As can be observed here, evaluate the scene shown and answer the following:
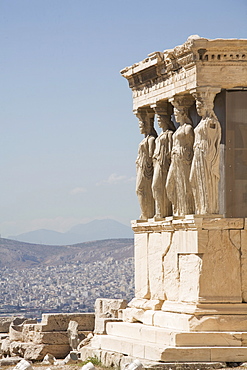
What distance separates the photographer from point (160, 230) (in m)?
21.8

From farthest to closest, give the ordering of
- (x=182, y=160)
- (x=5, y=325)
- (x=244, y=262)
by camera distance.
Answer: (x=5, y=325), (x=182, y=160), (x=244, y=262)

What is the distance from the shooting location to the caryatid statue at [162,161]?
2191 cm

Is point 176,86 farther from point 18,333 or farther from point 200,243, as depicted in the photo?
point 18,333

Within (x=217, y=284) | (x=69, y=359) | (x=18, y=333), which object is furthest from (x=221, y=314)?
(x=18, y=333)

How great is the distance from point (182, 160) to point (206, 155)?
79 centimetres

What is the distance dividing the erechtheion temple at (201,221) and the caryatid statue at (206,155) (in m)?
0.02

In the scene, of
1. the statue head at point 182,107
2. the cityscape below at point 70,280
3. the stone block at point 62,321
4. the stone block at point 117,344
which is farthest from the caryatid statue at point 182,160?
the cityscape below at point 70,280

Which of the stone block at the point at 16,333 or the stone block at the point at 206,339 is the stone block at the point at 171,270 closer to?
the stone block at the point at 206,339

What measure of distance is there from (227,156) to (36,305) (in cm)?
7194

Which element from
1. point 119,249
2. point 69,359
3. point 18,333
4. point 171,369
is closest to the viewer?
point 171,369

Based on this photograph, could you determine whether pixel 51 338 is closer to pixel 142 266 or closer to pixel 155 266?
pixel 142 266

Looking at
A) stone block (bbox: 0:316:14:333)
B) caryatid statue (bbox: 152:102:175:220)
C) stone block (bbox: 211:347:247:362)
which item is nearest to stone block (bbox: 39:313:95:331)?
stone block (bbox: 0:316:14:333)

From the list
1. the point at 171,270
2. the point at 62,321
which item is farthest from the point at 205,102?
the point at 62,321

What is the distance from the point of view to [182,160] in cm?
2097
